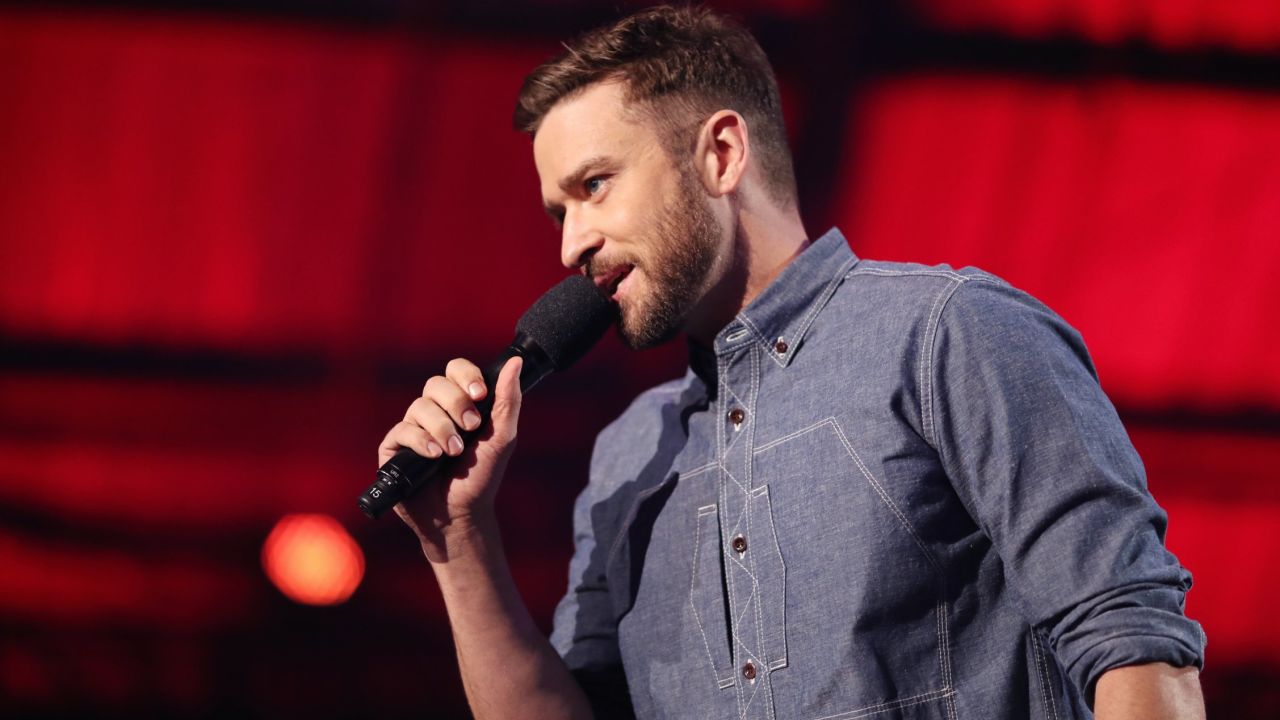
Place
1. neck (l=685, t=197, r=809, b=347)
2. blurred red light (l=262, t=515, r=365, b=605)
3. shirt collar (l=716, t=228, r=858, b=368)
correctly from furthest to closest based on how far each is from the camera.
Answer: blurred red light (l=262, t=515, r=365, b=605), neck (l=685, t=197, r=809, b=347), shirt collar (l=716, t=228, r=858, b=368)

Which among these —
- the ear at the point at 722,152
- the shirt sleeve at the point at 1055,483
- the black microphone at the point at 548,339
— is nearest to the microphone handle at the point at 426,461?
the black microphone at the point at 548,339

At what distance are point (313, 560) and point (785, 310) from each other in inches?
47.2

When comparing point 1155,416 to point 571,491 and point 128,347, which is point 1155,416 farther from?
point 128,347

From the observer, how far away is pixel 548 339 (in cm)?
135

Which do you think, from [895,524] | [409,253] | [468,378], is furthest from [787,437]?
[409,253]

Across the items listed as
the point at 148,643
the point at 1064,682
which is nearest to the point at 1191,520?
the point at 1064,682

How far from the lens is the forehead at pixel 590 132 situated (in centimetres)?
149

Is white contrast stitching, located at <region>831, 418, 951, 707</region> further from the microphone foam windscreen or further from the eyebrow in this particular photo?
the eyebrow

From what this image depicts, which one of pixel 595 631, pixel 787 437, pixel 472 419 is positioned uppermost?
pixel 472 419

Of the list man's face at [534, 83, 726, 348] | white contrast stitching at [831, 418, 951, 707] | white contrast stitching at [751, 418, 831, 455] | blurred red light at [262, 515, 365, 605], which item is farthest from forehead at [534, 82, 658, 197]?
blurred red light at [262, 515, 365, 605]

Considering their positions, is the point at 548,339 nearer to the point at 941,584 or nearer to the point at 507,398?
the point at 507,398

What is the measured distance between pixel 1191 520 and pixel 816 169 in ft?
3.48

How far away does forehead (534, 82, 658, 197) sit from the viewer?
149cm

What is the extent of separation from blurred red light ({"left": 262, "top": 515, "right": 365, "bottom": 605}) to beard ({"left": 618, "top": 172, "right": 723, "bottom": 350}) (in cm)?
97
